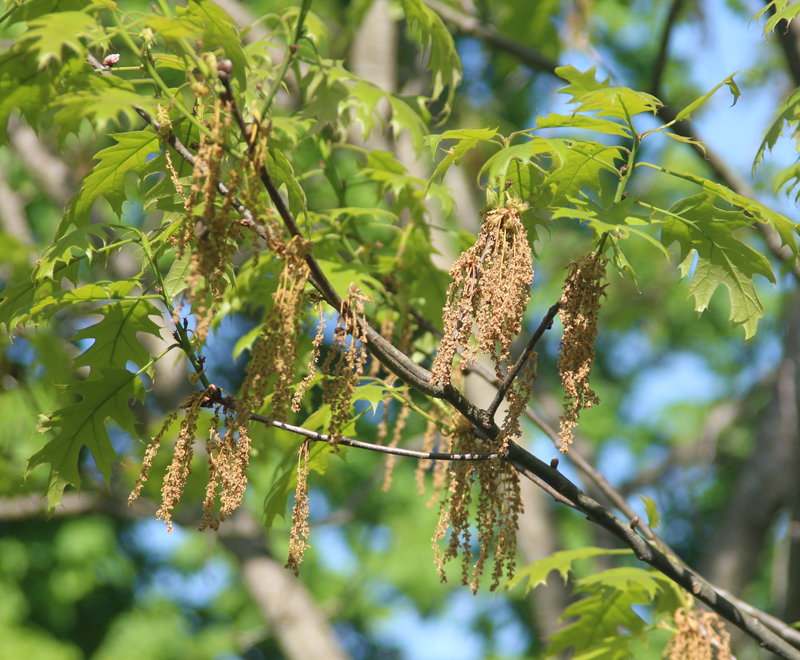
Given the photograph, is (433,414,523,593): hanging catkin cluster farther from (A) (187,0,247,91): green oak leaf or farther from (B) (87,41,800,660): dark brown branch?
(A) (187,0,247,91): green oak leaf

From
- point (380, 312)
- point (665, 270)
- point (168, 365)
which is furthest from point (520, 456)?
point (665, 270)

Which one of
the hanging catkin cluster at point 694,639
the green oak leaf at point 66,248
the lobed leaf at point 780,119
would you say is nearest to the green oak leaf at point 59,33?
the green oak leaf at point 66,248

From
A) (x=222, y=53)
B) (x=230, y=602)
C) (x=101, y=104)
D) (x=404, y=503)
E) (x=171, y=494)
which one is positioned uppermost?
(x=404, y=503)

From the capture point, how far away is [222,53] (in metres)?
Answer: 1.63

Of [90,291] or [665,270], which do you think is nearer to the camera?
[90,291]

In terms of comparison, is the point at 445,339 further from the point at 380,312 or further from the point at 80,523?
the point at 80,523

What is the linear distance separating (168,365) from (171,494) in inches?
233

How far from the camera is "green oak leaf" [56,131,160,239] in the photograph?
6.12 feet

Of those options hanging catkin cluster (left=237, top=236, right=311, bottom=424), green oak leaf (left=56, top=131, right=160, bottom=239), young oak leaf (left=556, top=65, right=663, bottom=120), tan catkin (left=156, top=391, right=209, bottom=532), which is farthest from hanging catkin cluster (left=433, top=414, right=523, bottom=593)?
green oak leaf (left=56, top=131, right=160, bottom=239)

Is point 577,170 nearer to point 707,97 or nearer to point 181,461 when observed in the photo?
point 707,97

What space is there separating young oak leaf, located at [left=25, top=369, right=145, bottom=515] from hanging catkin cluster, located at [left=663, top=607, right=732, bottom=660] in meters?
1.87

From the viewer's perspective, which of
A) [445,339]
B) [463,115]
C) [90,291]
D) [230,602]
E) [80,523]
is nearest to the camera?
[445,339]

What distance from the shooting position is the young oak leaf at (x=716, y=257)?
1.87 meters

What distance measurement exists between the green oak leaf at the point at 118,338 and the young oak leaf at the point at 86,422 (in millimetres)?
82
